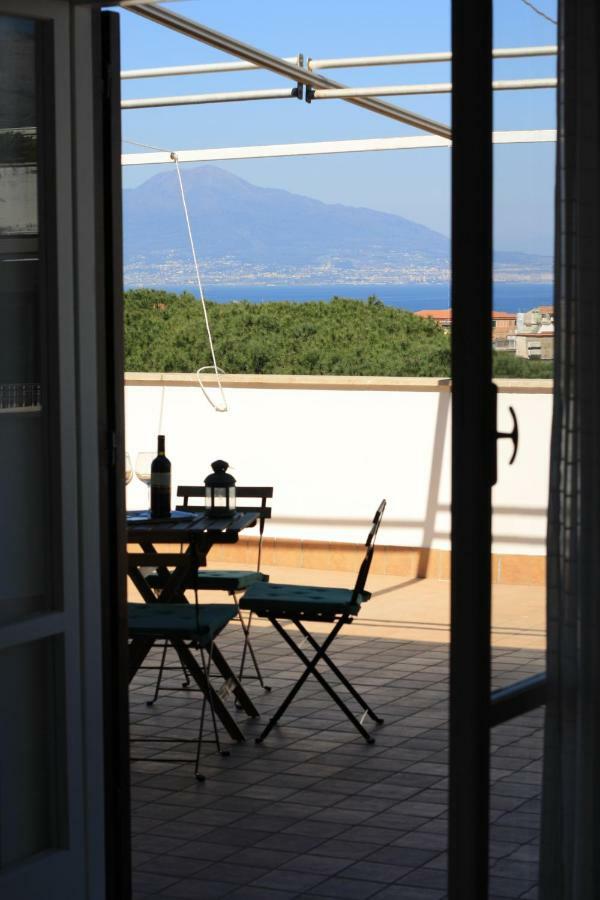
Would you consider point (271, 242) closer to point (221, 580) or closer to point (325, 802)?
point (221, 580)

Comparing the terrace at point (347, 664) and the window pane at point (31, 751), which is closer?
the terrace at point (347, 664)

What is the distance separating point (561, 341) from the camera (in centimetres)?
266

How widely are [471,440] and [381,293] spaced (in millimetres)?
84298

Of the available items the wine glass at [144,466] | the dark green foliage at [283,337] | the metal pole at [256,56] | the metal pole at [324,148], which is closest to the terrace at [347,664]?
the wine glass at [144,466]

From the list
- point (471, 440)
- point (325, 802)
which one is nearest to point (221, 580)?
point (325, 802)

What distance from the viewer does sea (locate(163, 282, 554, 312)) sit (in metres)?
2.53

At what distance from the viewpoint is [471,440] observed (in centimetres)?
241

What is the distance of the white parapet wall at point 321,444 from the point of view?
27.7ft

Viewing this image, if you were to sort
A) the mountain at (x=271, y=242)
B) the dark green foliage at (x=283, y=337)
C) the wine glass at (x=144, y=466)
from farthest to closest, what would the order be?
the mountain at (x=271, y=242) < the dark green foliage at (x=283, y=337) < the wine glass at (x=144, y=466)

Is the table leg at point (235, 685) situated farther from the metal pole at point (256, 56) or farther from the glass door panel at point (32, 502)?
the metal pole at point (256, 56)

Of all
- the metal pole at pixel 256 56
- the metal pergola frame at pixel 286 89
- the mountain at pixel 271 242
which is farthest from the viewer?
the mountain at pixel 271 242

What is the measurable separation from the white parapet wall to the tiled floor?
252 centimetres

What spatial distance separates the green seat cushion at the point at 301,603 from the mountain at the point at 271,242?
47.7 meters

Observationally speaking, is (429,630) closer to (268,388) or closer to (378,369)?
(268,388)
